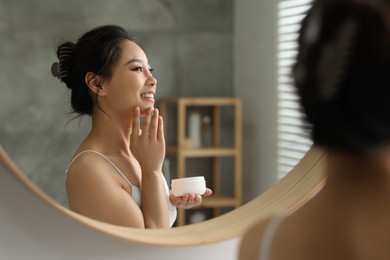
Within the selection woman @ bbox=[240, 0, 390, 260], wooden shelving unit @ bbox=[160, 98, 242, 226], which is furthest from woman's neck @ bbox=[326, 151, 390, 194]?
wooden shelving unit @ bbox=[160, 98, 242, 226]

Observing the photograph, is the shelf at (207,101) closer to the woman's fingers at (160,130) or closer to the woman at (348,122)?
the woman's fingers at (160,130)

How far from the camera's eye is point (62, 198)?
801mm

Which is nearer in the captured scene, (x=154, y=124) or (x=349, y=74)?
(x=349, y=74)

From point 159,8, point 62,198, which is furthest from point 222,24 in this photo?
point 62,198

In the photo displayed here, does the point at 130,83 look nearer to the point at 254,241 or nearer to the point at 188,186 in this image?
the point at 188,186

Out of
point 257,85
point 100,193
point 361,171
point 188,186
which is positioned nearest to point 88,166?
point 100,193

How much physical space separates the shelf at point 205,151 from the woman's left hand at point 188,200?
0.05 metres

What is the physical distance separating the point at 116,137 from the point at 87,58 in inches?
4.0

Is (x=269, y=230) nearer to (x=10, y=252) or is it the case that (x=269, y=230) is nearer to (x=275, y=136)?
(x=10, y=252)

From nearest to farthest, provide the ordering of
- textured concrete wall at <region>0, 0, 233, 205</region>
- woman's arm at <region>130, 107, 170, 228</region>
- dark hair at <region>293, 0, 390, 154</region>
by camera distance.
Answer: dark hair at <region>293, 0, 390, 154</region>
textured concrete wall at <region>0, 0, 233, 205</region>
woman's arm at <region>130, 107, 170, 228</region>

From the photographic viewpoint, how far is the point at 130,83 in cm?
85

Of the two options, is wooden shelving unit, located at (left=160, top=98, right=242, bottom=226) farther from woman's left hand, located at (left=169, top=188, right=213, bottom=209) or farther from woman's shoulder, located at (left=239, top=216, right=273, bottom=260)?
woman's shoulder, located at (left=239, top=216, right=273, bottom=260)

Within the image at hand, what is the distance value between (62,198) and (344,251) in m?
0.40

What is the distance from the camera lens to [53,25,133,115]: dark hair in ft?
2.62
